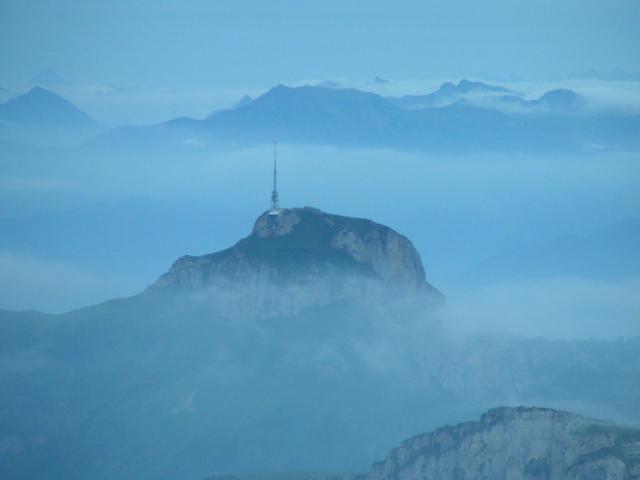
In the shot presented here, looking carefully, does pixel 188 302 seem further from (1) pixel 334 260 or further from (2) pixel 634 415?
(2) pixel 634 415

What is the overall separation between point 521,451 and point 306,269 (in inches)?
1930

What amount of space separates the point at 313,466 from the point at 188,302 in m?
24.4

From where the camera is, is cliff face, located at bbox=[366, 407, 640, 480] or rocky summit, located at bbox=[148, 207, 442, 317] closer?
cliff face, located at bbox=[366, 407, 640, 480]

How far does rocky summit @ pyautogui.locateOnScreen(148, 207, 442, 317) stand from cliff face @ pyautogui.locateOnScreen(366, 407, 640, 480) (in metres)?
40.9

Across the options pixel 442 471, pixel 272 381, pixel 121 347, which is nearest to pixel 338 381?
pixel 272 381

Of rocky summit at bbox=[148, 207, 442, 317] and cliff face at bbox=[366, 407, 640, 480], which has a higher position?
rocky summit at bbox=[148, 207, 442, 317]

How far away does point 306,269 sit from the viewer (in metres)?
176

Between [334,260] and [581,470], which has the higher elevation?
[334,260]

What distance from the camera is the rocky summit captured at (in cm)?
Result: 17662

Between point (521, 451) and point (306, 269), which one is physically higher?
point (306, 269)

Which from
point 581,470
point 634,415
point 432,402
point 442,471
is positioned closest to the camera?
point 581,470

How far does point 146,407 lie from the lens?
171000mm

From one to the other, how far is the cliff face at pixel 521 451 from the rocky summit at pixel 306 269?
4093 cm

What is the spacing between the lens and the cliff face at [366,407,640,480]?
124 metres
